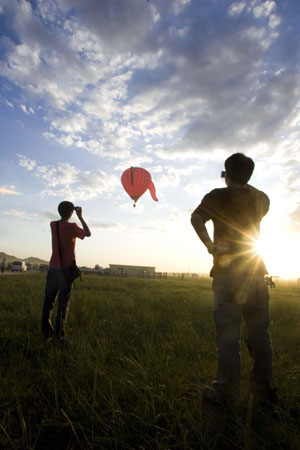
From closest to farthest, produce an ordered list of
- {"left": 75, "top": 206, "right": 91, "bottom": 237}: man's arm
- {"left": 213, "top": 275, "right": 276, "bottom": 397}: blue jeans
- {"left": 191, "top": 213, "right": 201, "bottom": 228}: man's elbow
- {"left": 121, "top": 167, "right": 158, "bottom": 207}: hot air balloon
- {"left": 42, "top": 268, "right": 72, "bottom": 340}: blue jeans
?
{"left": 213, "top": 275, "right": 276, "bottom": 397}: blue jeans → {"left": 191, "top": 213, "right": 201, "bottom": 228}: man's elbow → {"left": 42, "top": 268, "right": 72, "bottom": 340}: blue jeans → {"left": 75, "top": 206, "right": 91, "bottom": 237}: man's arm → {"left": 121, "top": 167, "right": 158, "bottom": 207}: hot air balloon

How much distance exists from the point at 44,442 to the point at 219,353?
4.48 ft

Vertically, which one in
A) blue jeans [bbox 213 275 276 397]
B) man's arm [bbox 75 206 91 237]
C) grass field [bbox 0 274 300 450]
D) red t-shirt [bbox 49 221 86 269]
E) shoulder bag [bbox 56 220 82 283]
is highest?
man's arm [bbox 75 206 91 237]

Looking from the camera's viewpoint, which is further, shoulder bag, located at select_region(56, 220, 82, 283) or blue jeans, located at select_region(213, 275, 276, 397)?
shoulder bag, located at select_region(56, 220, 82, 283)

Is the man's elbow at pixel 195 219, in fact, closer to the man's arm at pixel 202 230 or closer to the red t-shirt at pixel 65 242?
the man's arm at pixel 202 230

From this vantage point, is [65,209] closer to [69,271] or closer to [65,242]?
[65,242]

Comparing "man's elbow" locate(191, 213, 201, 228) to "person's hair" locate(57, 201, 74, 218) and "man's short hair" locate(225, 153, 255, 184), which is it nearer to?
"man's short hair" locate(225, 153, 255, 184)

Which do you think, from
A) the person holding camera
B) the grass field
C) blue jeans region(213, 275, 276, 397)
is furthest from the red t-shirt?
blue jeans region(213, 275, 276, 397)

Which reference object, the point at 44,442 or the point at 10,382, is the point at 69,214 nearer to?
the point at 10,382

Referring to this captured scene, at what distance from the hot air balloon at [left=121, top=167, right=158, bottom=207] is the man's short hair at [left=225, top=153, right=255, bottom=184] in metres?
6.71

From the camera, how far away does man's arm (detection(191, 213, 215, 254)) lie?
2230mm

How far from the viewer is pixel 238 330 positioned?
2.09 metres

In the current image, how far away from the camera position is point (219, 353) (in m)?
2.06

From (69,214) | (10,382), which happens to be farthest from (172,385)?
(69,214)

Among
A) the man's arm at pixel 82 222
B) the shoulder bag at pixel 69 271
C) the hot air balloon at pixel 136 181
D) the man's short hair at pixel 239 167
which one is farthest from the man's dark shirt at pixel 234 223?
the hot air balloon at pixel 136 181
